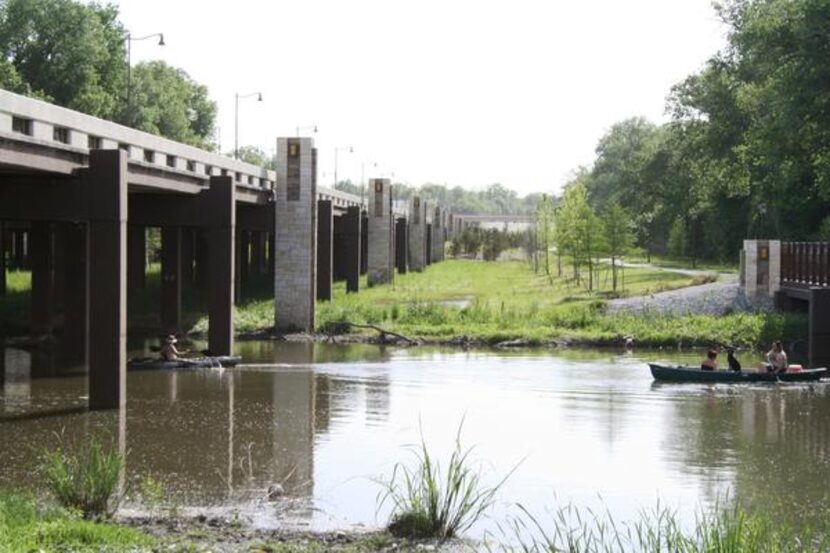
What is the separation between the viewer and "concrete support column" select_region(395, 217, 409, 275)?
83.1 metres

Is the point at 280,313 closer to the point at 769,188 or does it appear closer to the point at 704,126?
the point at 769,188

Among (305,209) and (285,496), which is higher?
(305,209)

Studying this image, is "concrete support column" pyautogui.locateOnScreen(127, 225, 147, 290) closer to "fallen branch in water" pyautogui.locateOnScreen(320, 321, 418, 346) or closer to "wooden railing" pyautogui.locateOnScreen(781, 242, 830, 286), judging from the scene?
"fallen branch in water" pyautogui.locateOnScreen(320, 321, 418, 346)

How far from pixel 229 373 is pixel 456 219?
382 feet

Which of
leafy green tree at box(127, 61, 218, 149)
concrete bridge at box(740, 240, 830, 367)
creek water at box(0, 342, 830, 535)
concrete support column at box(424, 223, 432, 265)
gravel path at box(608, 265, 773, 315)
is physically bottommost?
creek water at box(0, 342, 830, 535)

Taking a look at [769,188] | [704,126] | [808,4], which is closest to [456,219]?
[704,126]

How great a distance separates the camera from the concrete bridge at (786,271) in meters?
40.6

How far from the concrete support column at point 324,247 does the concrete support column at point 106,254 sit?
2574cm

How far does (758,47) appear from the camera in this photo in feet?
A: 172

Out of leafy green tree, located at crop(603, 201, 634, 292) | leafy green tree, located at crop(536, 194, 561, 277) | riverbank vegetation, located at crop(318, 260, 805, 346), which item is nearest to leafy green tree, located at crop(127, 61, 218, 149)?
leafy green tree, located at crop(536, 194, 561, 277)

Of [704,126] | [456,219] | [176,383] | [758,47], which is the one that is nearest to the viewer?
[176,383]

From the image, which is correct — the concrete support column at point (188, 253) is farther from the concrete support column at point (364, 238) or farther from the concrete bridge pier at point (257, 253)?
the concrete support column at point (364, 238)

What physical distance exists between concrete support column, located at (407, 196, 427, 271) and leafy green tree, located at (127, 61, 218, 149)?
19.6 metres

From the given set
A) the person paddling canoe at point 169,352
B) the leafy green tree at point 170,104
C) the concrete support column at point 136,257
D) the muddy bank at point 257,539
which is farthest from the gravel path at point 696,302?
the leafy green tree at point 170,104
